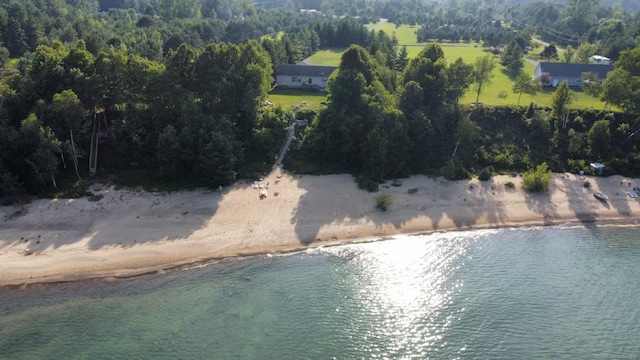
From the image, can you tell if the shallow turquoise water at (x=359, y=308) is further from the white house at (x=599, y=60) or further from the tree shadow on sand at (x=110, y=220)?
Result: the white house at (x=599, y=60)

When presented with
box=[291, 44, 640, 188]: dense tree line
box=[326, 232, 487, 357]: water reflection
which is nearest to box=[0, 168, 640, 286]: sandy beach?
box=[326, 232, 487, 357]: water reflection

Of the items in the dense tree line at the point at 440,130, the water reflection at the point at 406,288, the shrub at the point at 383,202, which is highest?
the dense tree line at the point at 440,130

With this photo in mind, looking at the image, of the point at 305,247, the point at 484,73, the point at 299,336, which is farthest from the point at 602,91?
the point at 299,336

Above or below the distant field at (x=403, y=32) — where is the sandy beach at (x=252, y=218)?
below

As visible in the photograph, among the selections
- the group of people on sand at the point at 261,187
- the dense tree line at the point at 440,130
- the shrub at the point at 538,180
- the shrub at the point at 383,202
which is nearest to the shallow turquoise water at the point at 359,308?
the shrub at the point at 383,202

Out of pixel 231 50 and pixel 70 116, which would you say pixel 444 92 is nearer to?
pixel 231 50

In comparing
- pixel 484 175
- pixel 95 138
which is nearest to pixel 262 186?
pixel 95 138

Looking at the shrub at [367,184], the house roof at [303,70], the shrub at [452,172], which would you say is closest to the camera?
the shrub at [367,184]

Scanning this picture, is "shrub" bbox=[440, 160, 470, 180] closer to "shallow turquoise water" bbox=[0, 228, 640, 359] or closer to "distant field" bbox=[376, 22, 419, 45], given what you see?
"shallow turquoise water" bbox=[0, 228, 640, 359]

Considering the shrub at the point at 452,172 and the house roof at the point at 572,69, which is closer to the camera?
the shrub at the point at 452,172
